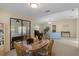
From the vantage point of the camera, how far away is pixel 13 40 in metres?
3.27

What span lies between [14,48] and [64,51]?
142 centimetres

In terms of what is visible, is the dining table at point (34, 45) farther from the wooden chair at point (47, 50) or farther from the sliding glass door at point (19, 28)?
the sliding glass door at point (19, 28)

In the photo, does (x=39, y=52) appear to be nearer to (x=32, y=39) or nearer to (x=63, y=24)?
(x=32, y=39)

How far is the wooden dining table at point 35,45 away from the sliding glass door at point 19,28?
315 millimetres

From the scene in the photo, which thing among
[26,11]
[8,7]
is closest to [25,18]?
[26,11]

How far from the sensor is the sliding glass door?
3.22 metres

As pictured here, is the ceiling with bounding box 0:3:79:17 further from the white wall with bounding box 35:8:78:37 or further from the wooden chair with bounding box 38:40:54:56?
the wooden chair with bounding box 38:40:54:56

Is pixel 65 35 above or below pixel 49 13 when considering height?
below

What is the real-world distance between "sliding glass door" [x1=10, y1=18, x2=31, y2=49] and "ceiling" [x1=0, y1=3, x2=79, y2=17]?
0.84ft

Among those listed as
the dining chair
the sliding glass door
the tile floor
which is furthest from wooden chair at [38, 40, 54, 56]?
the sliding glass door

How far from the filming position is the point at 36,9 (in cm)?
310

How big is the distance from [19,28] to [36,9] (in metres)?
0.77

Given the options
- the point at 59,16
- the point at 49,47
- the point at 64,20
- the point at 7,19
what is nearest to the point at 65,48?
the point at 49,47

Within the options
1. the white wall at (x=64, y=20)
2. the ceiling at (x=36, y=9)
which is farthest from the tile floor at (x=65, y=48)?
the ceiling at (x=36, y=9)
